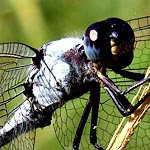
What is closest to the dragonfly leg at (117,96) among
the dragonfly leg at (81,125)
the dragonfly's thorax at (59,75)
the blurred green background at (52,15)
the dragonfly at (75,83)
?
the dragonfly at (75,83)

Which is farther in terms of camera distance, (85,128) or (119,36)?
(85,128)

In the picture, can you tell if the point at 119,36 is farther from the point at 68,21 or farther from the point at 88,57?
the point at 68,21

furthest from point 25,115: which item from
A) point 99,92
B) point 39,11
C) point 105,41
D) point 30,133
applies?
point 39,11

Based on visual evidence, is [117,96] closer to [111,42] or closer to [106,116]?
[111,42]

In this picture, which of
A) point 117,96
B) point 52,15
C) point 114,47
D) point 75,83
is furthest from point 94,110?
point 52,15

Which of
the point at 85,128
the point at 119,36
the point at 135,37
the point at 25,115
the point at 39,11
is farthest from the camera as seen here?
the point at 39,11

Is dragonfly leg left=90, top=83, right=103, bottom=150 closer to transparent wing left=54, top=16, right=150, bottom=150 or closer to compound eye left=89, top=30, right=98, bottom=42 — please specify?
transparent wing left=54, top=16, right=150, bottom=150

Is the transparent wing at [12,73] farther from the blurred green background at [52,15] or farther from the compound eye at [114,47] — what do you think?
the blurred green background at [52,15]
